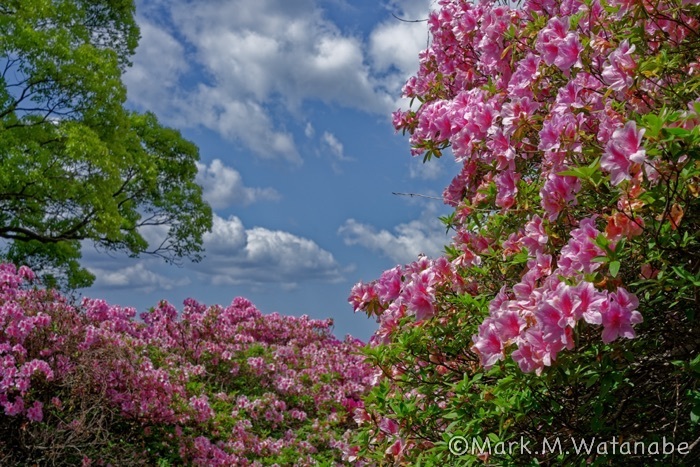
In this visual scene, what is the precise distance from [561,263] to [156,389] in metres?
4.85

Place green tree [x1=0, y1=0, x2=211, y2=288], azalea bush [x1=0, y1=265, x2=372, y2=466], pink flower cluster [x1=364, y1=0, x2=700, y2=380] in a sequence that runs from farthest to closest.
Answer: green tree [x1=0, y1=0, x2=211, y2=288] → azalea bush [x1=0, y1=265, x2=372, y2=466] → pink flower cluster [x1=364, y1=0, x2=700, y2=380]

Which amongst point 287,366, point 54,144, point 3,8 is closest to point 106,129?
point 54,144

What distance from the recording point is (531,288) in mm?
2773

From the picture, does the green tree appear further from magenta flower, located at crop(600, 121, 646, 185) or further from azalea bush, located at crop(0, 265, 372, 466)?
magenta flower, located at crop(600, 121, 646, 185)

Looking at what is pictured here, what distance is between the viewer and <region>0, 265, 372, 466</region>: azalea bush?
19.2 ft

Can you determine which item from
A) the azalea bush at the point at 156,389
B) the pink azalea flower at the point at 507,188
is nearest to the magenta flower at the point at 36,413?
the azalea bush at the point at 156,389

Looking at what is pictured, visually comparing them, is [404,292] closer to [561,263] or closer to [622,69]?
[561,263]

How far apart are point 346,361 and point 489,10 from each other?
5403mm

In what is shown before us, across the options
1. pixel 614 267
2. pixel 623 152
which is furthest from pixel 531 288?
pixel 623 152

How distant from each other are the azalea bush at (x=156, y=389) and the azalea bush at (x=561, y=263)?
4.54 feet

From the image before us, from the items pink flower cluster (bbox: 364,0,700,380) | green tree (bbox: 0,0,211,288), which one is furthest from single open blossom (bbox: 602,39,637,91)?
green tree (bbox: 0,0,211,288)

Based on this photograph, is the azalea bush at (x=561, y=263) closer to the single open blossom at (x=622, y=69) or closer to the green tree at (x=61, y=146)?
the single open blossom at (x=622, y=69)

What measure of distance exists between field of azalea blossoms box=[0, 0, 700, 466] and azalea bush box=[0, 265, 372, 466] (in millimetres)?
35

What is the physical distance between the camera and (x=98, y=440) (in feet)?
19.6
